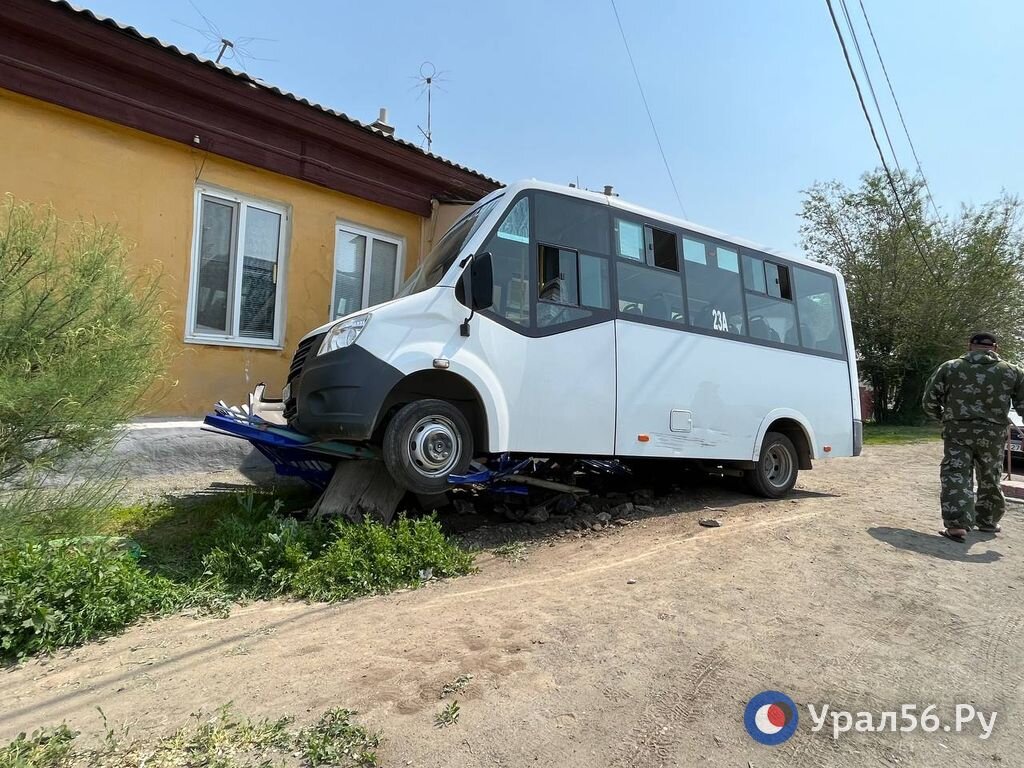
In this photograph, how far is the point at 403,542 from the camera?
4.39 metres

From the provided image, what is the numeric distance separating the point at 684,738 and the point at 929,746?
98cm

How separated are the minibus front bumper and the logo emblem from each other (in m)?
2.77

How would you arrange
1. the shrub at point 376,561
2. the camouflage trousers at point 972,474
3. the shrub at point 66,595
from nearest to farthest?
the shrub at point 66,595 < the shrub at point 376,561 < the camouflage trousers at point 972,474

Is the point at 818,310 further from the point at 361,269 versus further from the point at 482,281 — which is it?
the point at 361,269

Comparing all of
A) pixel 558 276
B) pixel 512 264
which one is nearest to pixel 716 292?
pixel 558 276

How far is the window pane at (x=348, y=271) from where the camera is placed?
8.19m

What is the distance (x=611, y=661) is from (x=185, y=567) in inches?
124

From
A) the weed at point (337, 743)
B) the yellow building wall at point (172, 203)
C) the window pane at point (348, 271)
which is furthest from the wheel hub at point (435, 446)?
the window pane at point (348, 271)

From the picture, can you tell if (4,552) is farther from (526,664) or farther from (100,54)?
(100,54)

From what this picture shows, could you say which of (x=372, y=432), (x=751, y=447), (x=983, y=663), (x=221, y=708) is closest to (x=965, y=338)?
(x=751, y=447)

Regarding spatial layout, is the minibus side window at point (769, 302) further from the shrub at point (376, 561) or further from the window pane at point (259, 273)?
the window pane at point (259, 273)

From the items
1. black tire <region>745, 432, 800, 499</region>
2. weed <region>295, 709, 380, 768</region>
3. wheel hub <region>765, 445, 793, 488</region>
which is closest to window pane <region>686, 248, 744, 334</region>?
black tire <region>745, 432, 800, 499</region>

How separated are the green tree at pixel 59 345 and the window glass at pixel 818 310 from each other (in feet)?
23.3

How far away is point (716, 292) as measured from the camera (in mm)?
6508
